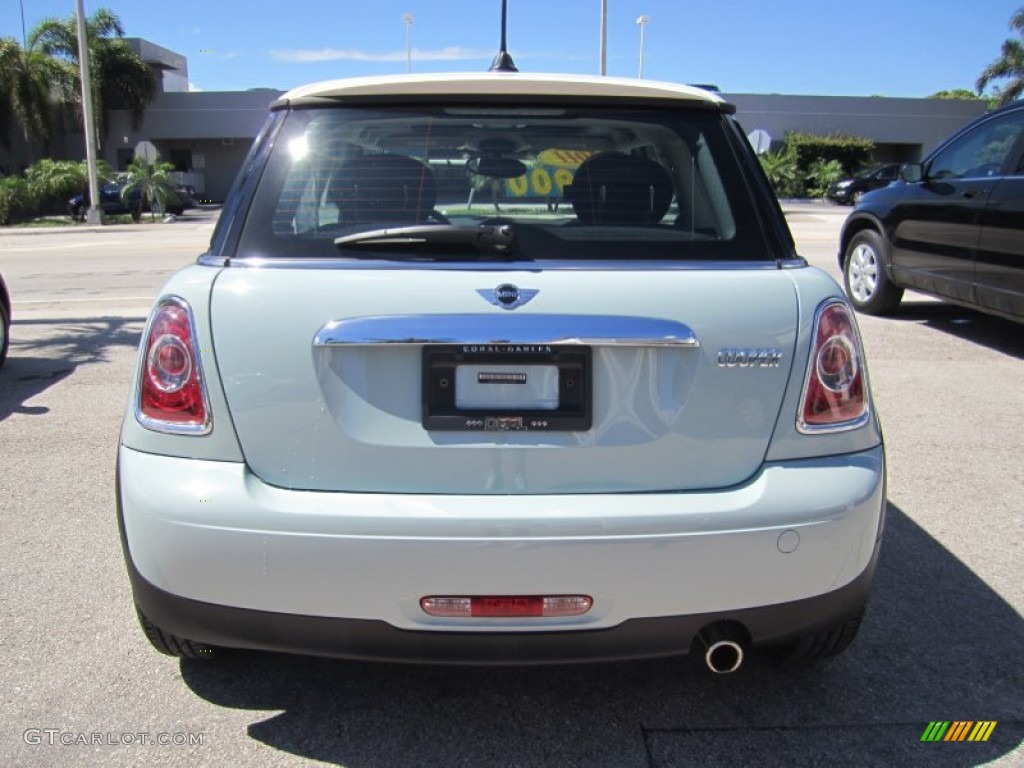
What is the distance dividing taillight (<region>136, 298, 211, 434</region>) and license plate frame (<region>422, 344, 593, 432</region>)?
58cm

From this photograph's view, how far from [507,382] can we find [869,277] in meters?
7.70

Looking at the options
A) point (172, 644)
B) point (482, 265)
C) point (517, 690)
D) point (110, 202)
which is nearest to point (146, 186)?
point (110, 202)

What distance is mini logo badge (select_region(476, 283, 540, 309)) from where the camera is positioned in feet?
7.27

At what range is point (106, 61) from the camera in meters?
41.5

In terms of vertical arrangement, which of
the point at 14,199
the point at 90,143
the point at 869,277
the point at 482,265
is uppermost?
the point at 90,143

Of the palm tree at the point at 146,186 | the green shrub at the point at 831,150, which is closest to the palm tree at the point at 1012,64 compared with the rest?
the green shrub at the point at 831,150

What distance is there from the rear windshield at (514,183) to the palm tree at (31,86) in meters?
42.2

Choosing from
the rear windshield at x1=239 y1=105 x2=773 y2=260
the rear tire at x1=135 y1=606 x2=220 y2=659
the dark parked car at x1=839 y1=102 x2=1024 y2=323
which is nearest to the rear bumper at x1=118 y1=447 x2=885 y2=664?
the rear tire at x1=135 y1=606 x2=220 y2=659

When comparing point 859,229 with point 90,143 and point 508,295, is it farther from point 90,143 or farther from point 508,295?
point 90,143

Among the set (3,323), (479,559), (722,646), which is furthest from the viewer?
(3,323)

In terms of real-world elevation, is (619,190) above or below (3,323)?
above

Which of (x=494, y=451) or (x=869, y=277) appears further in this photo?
(x=869, y=277)
